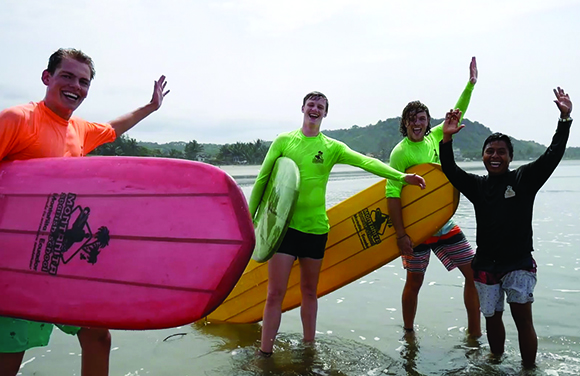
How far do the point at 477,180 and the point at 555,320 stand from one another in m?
2.08

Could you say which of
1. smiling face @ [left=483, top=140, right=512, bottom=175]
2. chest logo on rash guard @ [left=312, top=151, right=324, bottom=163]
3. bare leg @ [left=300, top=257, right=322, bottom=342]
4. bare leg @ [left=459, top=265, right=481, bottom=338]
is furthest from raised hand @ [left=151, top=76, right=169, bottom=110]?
bare leg @ [left=459, top=265, right=481, bottom=338]

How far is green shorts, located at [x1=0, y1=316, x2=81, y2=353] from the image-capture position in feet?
7.75

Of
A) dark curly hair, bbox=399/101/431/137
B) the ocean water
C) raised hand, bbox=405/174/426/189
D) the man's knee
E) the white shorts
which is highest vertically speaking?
dark curly hair, bbox=399/101/431/137

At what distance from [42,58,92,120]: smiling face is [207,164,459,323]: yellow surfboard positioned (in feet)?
7.62

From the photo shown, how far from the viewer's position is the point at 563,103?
3.08 metres

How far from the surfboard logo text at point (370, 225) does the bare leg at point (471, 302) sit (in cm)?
Answer: 71

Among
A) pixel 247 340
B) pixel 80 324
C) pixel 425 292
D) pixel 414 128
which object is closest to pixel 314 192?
pixel 414 128

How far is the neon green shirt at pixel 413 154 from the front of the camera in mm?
4082

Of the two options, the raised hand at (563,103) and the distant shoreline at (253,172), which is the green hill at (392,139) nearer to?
the distant shoreline at (253,172)

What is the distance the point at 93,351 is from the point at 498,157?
266cm

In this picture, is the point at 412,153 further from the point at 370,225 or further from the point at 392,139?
the point at 392,139

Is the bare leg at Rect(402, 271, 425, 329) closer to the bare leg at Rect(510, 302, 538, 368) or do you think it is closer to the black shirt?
the black shirt

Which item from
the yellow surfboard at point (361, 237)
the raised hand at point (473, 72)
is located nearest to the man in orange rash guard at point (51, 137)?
the yellow surfboard at point (361, 237)

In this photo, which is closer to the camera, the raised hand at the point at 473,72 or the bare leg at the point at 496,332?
the bare leg at the point at 496,332
